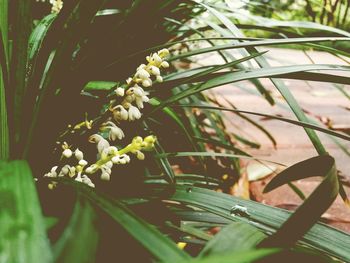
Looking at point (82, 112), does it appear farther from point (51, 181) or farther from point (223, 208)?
point (223, 208)

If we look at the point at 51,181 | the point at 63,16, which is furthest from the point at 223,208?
the point at 63,16

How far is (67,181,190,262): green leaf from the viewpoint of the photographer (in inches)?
11.9

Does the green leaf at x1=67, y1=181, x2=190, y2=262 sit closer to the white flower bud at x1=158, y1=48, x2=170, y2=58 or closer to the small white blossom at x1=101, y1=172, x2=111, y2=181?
the small white blossom at x1=101, y1=172, x2=111, y2=181

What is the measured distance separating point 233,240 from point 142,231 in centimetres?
8

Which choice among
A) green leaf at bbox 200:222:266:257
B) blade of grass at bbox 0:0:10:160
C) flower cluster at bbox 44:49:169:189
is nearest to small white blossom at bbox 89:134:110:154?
flower cluster at bbox 44:49:169:189

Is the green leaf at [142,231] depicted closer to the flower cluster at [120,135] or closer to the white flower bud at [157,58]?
the flower cluster at [120,135]

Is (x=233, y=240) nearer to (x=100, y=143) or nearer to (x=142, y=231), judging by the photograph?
(x=142, y=231)

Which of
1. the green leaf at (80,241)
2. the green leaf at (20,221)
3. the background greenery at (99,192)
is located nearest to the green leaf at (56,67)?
the background greenery at (99,192)

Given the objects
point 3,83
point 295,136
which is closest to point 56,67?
point 3,83

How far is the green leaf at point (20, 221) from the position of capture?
0.90 ft

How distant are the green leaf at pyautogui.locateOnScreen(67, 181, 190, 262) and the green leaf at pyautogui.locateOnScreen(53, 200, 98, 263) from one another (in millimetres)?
49

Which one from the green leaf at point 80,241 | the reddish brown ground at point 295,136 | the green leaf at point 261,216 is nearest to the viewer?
the green leaf at point 80,241

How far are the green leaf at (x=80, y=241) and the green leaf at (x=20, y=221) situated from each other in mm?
23

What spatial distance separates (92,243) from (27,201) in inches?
3.6
